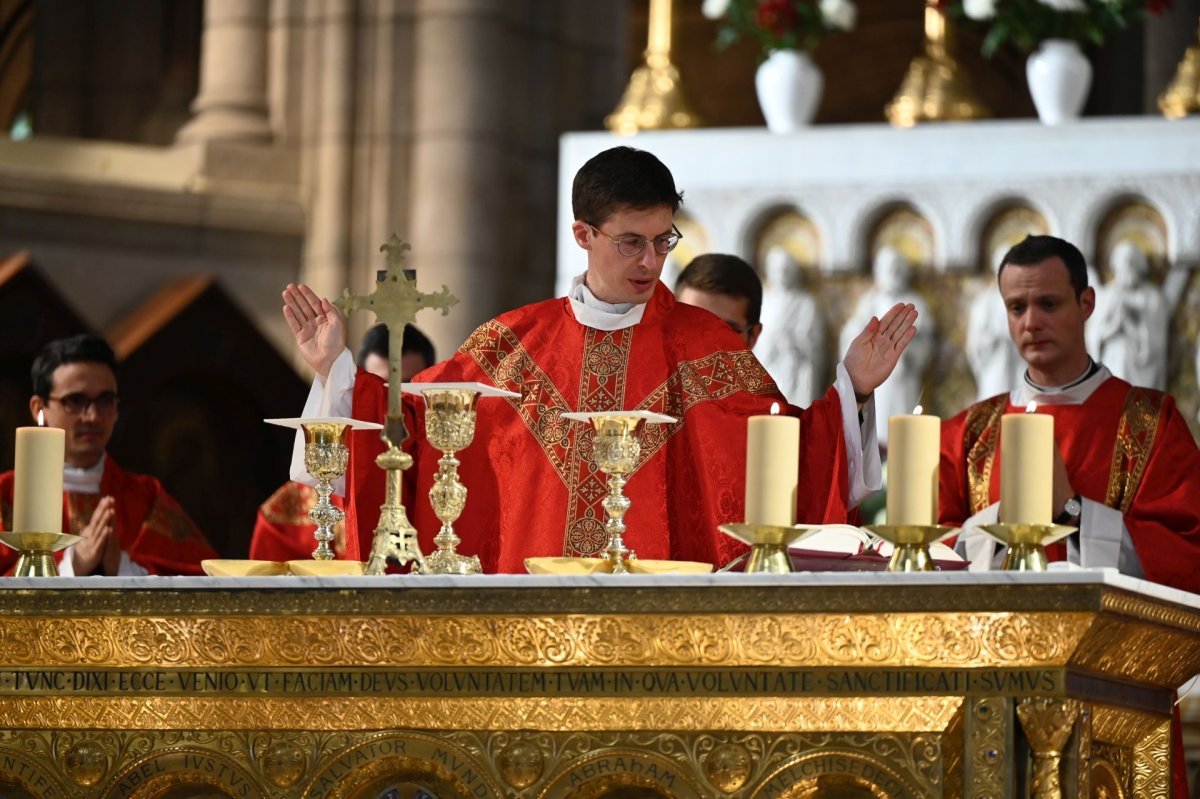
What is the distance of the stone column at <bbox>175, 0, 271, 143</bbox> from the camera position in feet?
35.2

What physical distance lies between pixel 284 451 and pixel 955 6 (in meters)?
3.18

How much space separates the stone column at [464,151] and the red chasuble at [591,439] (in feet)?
17.2

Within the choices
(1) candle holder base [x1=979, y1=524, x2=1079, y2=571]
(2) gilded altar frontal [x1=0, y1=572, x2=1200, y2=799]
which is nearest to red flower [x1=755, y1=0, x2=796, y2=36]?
(2) gilded altar frontal [x1=0, y1=572, x2=1200, y2=799]

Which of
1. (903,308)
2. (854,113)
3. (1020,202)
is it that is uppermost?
(854,113)

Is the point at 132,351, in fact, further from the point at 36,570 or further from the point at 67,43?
the point at 36,570

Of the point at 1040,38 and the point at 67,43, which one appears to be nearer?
the point at 1040,38

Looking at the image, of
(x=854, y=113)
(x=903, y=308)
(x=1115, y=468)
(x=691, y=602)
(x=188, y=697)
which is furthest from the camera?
(x=854, y=113)

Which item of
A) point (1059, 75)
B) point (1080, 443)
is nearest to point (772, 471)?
point (1080, 443)

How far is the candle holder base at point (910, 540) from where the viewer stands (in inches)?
150

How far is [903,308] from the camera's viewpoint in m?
4.54

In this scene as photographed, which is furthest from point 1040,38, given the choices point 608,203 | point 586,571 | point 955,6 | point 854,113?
point 854,113

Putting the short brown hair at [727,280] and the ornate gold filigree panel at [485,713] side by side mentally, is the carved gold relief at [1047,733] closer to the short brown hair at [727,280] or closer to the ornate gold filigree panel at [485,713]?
the ornate gold filigree panel at [485,713]

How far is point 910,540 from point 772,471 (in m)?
0.24

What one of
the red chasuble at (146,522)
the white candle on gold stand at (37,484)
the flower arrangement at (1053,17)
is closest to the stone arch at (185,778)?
the white candle on gold stand at (37,484)
